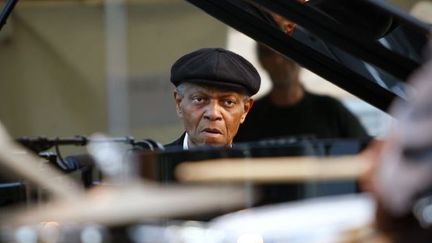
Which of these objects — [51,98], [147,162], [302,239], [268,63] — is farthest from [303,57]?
[51,98]

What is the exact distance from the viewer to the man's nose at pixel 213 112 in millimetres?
4281

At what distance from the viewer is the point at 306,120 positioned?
675 centimetres

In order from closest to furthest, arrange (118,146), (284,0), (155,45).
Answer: (284,0) < (118,146) < (155,45)

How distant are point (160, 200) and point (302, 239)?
0.35 metres

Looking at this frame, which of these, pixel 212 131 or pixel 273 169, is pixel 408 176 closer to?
pixel 273 169

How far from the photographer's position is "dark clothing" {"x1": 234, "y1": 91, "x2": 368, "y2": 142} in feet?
21.4

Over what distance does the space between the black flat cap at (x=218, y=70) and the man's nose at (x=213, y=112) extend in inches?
2.9

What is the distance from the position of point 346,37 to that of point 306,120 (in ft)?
12.3

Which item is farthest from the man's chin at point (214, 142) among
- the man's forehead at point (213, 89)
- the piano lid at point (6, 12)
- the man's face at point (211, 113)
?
the piano lid at point (6, 12)

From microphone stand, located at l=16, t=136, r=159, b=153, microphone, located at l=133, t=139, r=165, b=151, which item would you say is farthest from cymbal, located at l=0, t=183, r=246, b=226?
microphone stand, located at l=16, t=136, r=159, b=153

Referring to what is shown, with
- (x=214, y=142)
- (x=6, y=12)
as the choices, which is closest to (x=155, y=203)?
(x=6, y=12)

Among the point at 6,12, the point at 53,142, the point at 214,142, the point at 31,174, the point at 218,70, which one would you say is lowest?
the point at 31,174

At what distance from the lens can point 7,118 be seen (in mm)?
9133

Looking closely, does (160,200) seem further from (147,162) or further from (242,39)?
(242,39)
